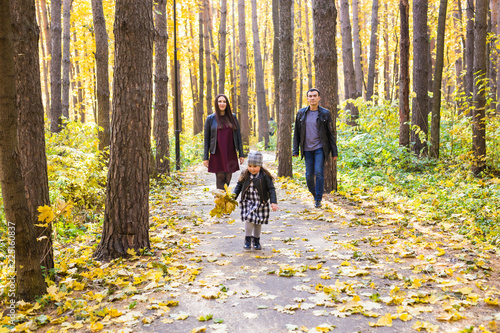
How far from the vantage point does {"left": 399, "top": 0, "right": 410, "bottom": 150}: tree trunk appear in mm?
10281

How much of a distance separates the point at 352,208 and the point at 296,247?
252cm

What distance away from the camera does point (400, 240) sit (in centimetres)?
539

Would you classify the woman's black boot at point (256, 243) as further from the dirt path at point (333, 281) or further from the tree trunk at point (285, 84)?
the tree trunk at point (285, 84)

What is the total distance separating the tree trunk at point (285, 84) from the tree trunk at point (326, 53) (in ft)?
7.71

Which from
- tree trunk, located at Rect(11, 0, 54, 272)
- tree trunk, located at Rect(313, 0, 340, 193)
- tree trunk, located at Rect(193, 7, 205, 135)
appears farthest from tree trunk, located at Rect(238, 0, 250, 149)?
tree trunk, located at Rect(11, 0, 54, 272)

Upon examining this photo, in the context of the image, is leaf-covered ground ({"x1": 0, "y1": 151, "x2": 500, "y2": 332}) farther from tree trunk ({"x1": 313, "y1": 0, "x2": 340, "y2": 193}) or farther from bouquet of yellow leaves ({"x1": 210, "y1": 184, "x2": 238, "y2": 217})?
tree trunk ({"x1": 313, "y1": 0, "x2": 340, "y2": 193})

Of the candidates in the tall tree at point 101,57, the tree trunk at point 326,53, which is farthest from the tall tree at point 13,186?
the tall tree at point 101,57

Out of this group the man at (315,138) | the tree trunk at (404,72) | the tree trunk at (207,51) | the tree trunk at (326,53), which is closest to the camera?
the man at (315,138)

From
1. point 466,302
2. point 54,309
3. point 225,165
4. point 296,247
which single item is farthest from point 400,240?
point 54,309

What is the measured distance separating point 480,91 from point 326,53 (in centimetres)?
336

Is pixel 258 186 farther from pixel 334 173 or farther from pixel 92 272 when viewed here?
pixel 334 173

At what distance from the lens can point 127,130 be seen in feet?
15.7

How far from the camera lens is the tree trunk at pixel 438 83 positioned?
981 cm

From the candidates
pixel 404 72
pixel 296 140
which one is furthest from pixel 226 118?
pixel 404 72
